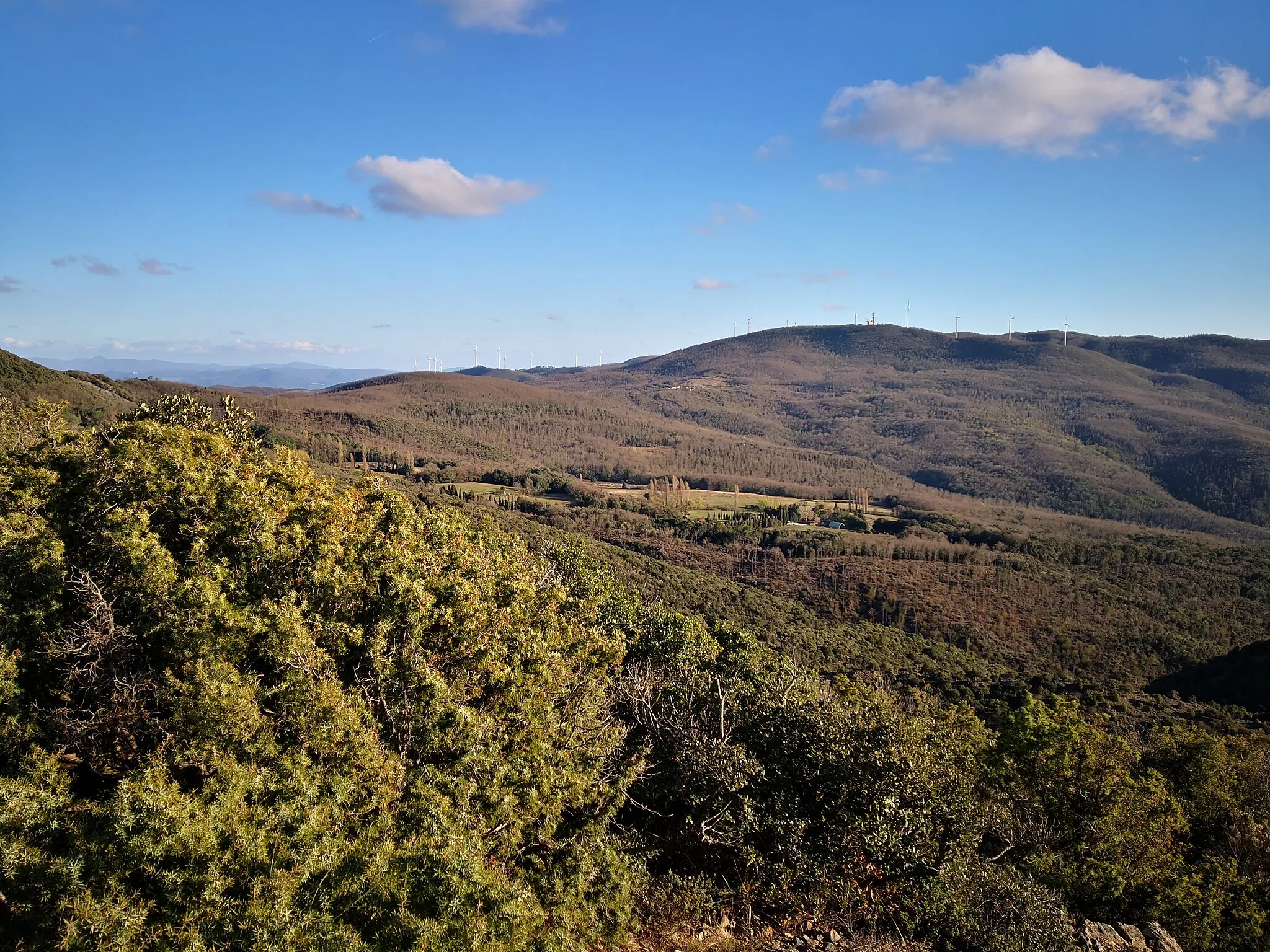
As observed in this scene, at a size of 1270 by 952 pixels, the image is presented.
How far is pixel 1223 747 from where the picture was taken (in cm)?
3672

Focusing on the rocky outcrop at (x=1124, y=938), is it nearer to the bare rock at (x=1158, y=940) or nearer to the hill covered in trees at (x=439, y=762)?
the bare rock at (x=1158, y=940)

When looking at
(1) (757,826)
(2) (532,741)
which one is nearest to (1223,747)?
(1) (757,826)

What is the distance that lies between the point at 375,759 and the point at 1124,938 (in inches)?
842

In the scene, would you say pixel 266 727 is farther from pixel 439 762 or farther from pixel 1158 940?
pixel 1158 940

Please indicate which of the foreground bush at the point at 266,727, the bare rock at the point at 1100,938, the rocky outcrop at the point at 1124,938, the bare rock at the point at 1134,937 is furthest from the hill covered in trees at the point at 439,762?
the bare rock at the point at 1134,937

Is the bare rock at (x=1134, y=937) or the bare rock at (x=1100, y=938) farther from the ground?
the bare rock at (x=1100, y=938)

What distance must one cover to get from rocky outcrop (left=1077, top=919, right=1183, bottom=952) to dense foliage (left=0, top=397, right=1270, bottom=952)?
1110 mm

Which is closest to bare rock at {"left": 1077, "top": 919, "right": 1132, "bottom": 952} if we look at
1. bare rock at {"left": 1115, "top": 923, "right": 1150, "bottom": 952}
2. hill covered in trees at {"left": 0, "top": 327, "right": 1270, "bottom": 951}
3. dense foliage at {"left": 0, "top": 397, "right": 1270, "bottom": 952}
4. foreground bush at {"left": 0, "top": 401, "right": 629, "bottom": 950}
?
bare rock at {"left": 1115, "top": 923, "right": 1150, "bottom": 952}

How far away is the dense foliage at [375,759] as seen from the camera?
10.5 meters

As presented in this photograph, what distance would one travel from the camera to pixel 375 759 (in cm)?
1291

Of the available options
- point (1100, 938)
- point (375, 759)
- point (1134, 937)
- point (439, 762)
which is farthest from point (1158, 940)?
point (375, 759)

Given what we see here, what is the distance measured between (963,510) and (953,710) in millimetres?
172643

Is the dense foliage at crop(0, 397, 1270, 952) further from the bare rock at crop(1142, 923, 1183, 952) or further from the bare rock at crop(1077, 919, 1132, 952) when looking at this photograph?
the bare rock at crop(1142, 923, 1183, 952)

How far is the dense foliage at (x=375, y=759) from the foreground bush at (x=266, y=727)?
6cm
